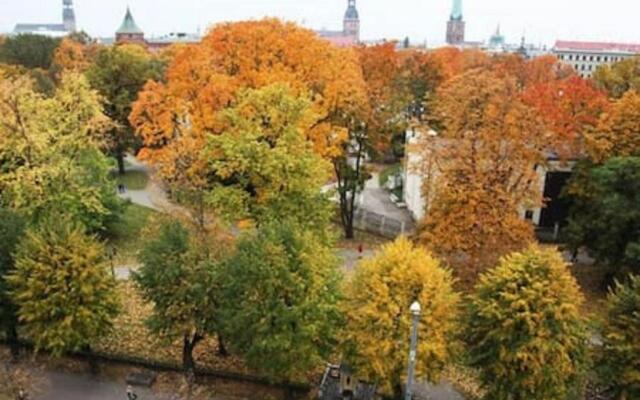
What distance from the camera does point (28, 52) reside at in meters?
73.1

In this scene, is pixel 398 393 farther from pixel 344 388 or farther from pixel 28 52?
pixel 28 52

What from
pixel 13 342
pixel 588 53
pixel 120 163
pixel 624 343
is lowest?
pixel 13 342

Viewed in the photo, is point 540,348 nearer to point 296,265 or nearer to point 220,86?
point 296,265

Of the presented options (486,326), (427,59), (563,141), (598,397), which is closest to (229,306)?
(486,326)

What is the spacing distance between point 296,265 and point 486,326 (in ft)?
19.7

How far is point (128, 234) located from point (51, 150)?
28.3 feet

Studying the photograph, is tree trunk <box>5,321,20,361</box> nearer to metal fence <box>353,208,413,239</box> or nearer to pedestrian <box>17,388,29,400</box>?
pedestrian <box>17,388,29,400</box>

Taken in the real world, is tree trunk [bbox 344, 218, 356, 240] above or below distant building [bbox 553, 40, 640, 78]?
below

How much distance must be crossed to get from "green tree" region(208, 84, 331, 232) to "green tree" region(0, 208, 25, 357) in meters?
7.42

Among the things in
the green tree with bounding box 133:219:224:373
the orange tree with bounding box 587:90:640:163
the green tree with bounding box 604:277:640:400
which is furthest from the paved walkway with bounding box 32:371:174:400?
the orange tree with bounding box 587:90:640:163

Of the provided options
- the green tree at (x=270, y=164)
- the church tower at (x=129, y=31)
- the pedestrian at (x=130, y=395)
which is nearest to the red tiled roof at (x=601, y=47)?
the church tower at (x=129, y=31)

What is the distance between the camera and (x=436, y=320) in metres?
18.3

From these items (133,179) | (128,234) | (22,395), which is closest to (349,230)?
(128,234)

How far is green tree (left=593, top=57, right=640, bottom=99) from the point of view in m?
49.2
